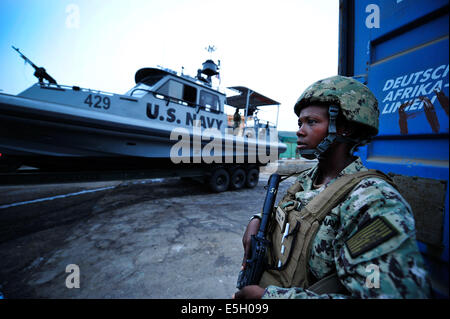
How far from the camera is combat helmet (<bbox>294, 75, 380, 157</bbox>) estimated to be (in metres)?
0.96

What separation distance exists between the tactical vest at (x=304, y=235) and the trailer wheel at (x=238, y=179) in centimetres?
529

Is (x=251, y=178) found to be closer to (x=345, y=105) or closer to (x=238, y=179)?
(x=238, y=179)

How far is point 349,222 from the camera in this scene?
688mm

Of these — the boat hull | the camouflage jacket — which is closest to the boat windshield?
the boat hull

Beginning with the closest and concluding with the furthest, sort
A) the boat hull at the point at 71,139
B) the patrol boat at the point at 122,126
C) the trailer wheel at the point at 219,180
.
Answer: the boat hull at the point at 71,139
the patrol boat at the point at 122,126
the trailer wheel at the point at 219,180

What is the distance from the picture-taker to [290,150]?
20.7 metres

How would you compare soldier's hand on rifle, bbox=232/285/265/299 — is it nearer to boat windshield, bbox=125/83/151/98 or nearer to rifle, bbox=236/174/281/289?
rifle, bbox=236/174/281/289

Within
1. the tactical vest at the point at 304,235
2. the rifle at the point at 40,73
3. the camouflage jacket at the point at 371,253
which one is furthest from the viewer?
the rifle at the point at 40,73

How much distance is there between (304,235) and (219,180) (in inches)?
204

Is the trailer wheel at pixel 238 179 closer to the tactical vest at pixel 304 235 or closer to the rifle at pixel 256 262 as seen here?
the rifle at pixel 256 262

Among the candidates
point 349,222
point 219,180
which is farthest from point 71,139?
point 349,222

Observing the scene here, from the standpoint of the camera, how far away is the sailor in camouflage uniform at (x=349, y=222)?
56 centimetres

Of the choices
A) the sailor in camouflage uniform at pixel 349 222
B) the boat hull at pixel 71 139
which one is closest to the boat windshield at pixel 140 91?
the boat hull at pixel 71 139

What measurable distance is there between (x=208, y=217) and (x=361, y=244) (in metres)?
3.31
